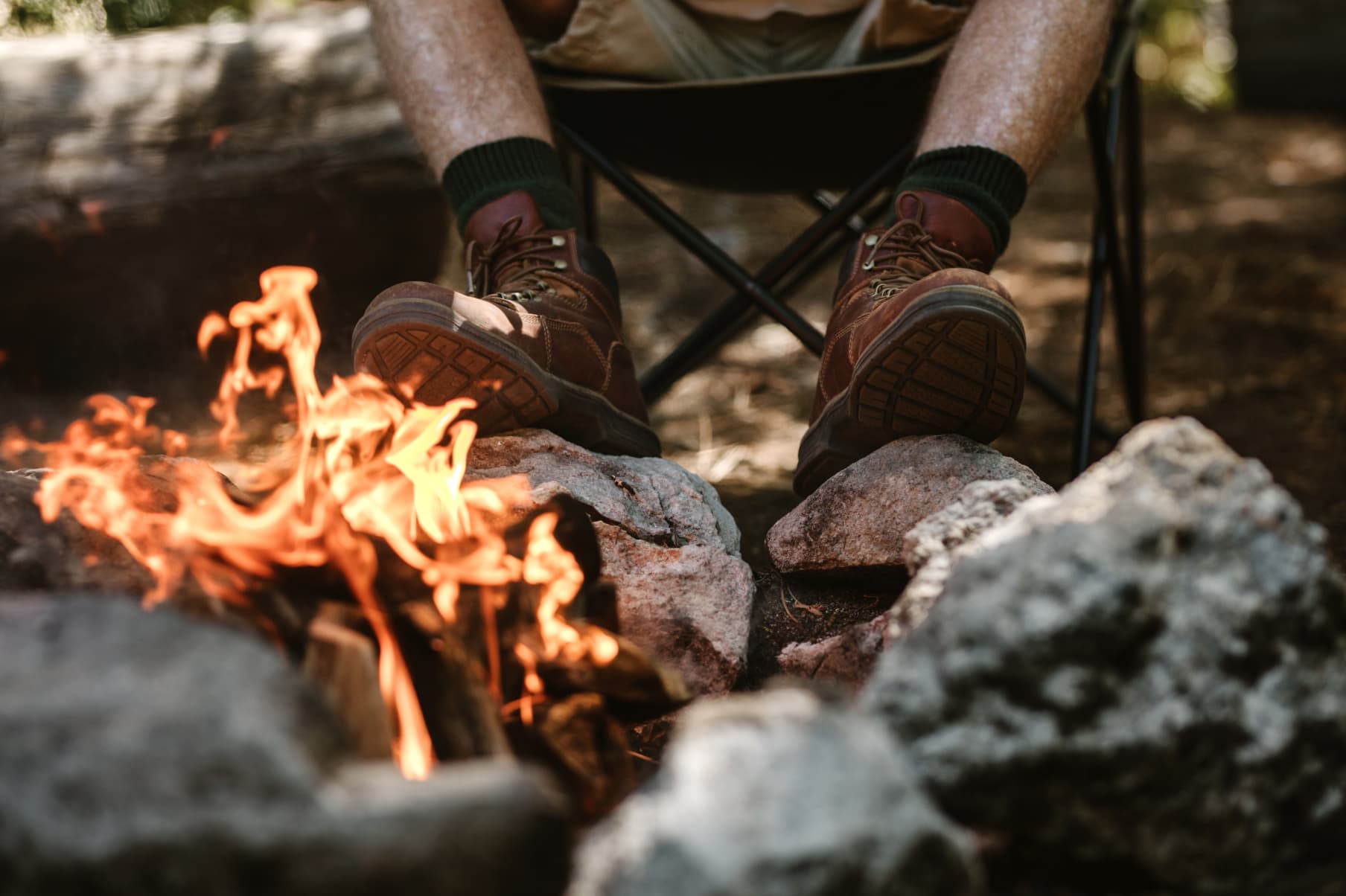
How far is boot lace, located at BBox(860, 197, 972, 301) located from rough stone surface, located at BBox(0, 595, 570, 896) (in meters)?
1.04

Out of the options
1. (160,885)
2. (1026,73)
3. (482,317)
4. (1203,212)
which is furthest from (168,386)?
(1203,212)

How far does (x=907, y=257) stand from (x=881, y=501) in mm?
386

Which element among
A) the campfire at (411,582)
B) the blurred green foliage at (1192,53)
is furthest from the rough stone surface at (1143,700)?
the blurred green foliage at (1192,53)

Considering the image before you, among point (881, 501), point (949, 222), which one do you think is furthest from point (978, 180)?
point (881, 501)

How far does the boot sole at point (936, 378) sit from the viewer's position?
1.41 m

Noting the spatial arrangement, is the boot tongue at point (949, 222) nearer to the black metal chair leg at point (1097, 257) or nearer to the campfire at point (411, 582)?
the black metal chair leg at point (1097, 257)

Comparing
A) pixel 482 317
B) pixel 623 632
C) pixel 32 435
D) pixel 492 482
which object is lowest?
pixel 32 435

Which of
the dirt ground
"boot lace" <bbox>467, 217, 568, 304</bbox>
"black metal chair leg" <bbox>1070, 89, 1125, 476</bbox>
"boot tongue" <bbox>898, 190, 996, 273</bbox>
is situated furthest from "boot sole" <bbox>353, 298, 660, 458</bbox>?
"black metal chair leg" <bbox>1070, 89, 1125, 476</bbox>

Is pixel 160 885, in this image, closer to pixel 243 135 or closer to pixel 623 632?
pixel 623 632

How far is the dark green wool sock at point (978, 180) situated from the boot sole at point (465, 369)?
0.61 meters

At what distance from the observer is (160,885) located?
757 millimetres

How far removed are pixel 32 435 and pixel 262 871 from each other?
2.37m

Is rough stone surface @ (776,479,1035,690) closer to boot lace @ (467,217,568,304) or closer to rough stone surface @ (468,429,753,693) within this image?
rough stone surface @ (468,429,753,693)

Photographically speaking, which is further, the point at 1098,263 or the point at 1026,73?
the point at 1098,263
